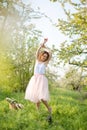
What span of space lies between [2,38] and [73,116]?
68.6 ft

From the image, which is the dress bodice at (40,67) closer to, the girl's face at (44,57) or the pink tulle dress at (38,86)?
the pink tulle dress at (38,86)

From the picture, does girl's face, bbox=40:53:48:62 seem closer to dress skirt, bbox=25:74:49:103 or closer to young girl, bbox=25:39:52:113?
young girl, bbox=25:39:52:113

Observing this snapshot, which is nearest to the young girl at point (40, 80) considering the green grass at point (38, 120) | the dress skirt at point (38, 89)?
the dress skirt at point (38, 89)

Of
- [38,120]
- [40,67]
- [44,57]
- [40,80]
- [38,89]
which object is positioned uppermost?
[44,57]

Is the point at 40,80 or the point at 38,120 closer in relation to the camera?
the point at 38,120

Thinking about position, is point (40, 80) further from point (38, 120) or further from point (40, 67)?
point (38, 120)

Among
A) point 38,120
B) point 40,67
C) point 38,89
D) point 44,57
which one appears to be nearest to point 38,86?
point 38,89

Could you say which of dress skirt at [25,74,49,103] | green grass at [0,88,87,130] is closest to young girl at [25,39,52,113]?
dress skirt at [25,74,49,103]

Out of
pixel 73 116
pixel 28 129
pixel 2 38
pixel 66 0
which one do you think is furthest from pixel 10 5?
pixel 28 129

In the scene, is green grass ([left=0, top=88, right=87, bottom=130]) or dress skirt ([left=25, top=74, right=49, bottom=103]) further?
dress skirt ([left=25, top=74, right=49, bottom=103])

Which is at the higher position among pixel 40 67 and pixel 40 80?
pixel 40 67

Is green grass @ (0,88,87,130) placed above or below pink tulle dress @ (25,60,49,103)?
below

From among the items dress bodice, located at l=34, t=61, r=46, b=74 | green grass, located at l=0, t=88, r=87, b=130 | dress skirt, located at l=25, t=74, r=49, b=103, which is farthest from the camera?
dress bodice, located at l=34, t=61, r=46, b=74

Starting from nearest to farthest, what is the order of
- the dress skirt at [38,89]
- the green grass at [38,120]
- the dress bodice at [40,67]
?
the green grass at [38,120] < the dress skirt at [38,89] < the dress bodice at [40,67]
